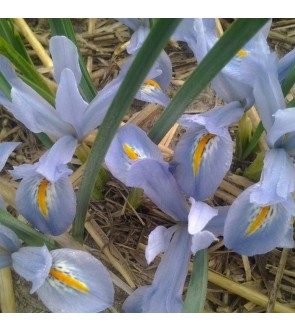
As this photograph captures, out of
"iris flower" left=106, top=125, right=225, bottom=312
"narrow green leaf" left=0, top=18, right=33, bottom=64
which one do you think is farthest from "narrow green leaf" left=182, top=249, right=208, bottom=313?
"narrow green leaf" left=0, top=18, right=33, bottom=64

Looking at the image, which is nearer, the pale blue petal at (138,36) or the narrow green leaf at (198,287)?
the narrow green leaf at (198,287)

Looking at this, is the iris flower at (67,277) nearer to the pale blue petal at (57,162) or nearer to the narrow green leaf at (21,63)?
the pale blue petal at (57,162)

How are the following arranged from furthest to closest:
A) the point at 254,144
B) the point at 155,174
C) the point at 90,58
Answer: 1. the point at 90,58
2. the point at 254,144
3. the point at 155,174

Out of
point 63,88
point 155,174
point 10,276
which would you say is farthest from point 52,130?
point 10,276

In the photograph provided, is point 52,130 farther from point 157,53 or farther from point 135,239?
point 157,53

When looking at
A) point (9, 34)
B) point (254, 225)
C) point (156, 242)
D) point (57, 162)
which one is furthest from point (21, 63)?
point (254, 225)

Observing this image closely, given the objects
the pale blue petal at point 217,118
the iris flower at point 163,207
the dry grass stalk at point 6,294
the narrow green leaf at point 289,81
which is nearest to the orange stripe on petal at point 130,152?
the iris flower at point 163,207

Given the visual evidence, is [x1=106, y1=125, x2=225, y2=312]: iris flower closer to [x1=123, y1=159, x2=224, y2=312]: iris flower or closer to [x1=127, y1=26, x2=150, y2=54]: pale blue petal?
[x1=123, y1=159, x2=224, y2=312]: iris flower
